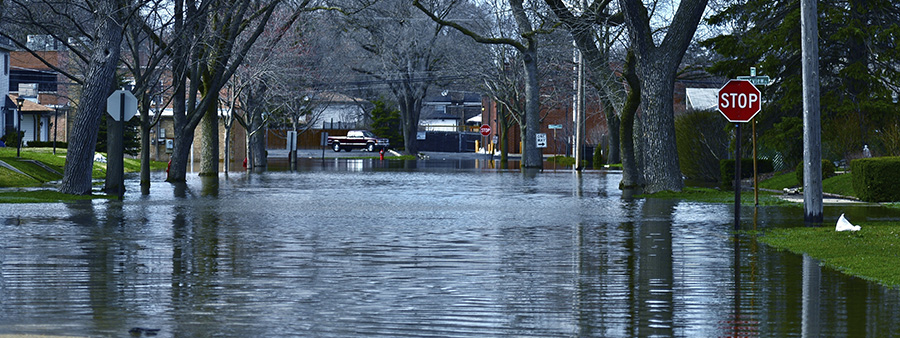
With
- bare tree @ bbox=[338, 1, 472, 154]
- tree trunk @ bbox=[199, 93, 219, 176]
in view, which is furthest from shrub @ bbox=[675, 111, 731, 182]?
bare tree @ bbox=[338, 1, 472, 154]

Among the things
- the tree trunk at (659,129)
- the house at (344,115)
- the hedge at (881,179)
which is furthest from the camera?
the house at (344,115)

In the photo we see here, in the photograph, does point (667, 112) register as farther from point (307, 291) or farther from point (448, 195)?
point (307, 291)

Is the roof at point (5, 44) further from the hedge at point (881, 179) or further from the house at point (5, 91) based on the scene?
the hedge at point (881, 179)

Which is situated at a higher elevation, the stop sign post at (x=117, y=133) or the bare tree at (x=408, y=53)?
the bare tree at (x=408, y=53)

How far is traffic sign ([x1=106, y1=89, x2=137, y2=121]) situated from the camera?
2789cm

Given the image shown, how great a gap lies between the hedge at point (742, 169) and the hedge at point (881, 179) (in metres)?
11.6

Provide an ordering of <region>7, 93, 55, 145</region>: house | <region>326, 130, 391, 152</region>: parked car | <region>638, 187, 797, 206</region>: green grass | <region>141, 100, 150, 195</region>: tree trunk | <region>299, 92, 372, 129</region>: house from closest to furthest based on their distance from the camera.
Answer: <region>638, 187, 797, 206</region>: green grass, <region>141, 100, 150, 195</region>: tree trunk, <region>7, 93, 55, 145</region>: house, <region>326, 130, 391, 152</region>: parked car, <region>299, 92, 372, 129</region>: house

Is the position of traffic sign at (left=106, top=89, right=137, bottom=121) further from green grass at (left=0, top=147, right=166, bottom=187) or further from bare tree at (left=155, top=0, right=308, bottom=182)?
green grass at (left=0, top=147, right=166, bottom=187)

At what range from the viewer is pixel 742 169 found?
41.2m

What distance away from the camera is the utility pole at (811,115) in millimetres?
18594

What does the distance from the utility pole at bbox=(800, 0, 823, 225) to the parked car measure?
90.8m

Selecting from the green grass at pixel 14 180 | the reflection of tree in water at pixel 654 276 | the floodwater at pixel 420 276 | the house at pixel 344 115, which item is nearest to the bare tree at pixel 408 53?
the house at pixel 344 115

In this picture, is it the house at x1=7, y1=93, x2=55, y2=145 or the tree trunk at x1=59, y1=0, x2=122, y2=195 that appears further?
the house at x1=7, y1=93, x2=55, y2=145

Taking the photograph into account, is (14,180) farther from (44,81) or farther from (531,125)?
(44,81)
